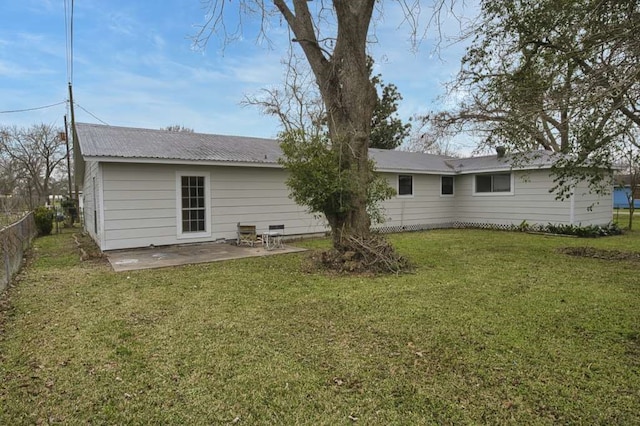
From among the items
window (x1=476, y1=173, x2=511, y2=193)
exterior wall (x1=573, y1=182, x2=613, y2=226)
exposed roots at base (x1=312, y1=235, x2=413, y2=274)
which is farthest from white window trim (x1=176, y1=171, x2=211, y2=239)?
exterior wall (x1=573, y1=182, x2=613, y2=226)

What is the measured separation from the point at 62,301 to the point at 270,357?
11.6ft

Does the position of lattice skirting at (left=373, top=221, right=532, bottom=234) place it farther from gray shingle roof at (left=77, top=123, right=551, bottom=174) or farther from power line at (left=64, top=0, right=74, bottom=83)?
power line at (left=64, top=0, right=74, bottom=83)

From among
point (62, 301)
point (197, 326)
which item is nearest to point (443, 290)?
point (197, 326)

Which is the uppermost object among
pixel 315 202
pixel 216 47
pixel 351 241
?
pixel 216 47

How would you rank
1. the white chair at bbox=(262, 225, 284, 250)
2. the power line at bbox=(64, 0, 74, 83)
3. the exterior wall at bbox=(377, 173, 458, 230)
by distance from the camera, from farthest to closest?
the exterior wall at bbox=(377, 173, 458, 230) → the white chair at bbox=(262, 225, 284, 250) → the power line at bbox=(64, 0, 74, 83)

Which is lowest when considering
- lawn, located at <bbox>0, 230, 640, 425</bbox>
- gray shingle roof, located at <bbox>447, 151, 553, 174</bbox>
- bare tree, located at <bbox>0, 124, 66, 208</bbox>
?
lawn, located at <bbox>0, 230, 640, 425</bbox>

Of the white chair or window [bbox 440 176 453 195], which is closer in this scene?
the white chair

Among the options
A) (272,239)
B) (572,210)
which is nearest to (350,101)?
(272,239)

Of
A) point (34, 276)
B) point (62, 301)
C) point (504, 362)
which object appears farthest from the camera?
point (34, 276)

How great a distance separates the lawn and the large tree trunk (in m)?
1.47

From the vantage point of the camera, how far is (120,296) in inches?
217

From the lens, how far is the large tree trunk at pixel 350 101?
7512 mm

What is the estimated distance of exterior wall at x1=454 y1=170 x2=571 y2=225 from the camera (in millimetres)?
13641

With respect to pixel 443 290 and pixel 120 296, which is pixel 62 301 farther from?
pixel 443 290
